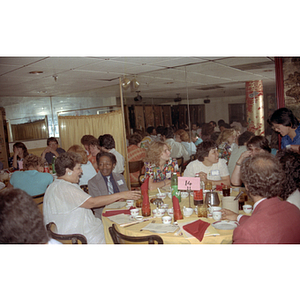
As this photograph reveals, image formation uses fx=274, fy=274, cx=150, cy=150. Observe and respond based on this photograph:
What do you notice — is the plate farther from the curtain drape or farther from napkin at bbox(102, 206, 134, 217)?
the curtain drape

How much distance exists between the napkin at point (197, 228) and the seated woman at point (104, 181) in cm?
127

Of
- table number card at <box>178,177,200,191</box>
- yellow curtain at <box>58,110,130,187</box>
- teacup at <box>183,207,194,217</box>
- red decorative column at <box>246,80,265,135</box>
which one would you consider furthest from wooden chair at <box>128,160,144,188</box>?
red decorative column at <box>246,80,265,135</box>

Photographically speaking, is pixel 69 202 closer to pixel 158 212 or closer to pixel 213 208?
pixel 158 212

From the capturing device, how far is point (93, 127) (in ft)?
21.5

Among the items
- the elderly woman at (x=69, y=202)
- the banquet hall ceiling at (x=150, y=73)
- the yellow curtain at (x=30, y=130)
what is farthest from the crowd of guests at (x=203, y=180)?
the yellow curtain at (x=30, y=130)

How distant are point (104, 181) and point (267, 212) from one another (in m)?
1.94

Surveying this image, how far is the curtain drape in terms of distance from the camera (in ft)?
20.1

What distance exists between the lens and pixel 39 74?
5.10 metres

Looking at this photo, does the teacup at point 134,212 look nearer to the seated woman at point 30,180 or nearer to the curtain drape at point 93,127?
the seated woman at point 30,180

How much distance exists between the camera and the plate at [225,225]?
6.55 feet

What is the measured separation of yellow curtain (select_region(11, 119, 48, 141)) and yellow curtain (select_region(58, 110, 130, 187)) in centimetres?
124

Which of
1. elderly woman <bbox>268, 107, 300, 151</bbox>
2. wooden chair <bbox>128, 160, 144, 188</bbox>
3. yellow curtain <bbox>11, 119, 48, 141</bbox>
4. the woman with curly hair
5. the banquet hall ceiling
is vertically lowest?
wooden chair <bbox>128, 160, 144, 188</bbox>

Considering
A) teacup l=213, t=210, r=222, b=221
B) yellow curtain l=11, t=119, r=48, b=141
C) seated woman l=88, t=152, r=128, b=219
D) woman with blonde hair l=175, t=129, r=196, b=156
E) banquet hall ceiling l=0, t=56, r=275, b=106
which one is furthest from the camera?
yellow curtain l=11, t=119, r=48, b=141
